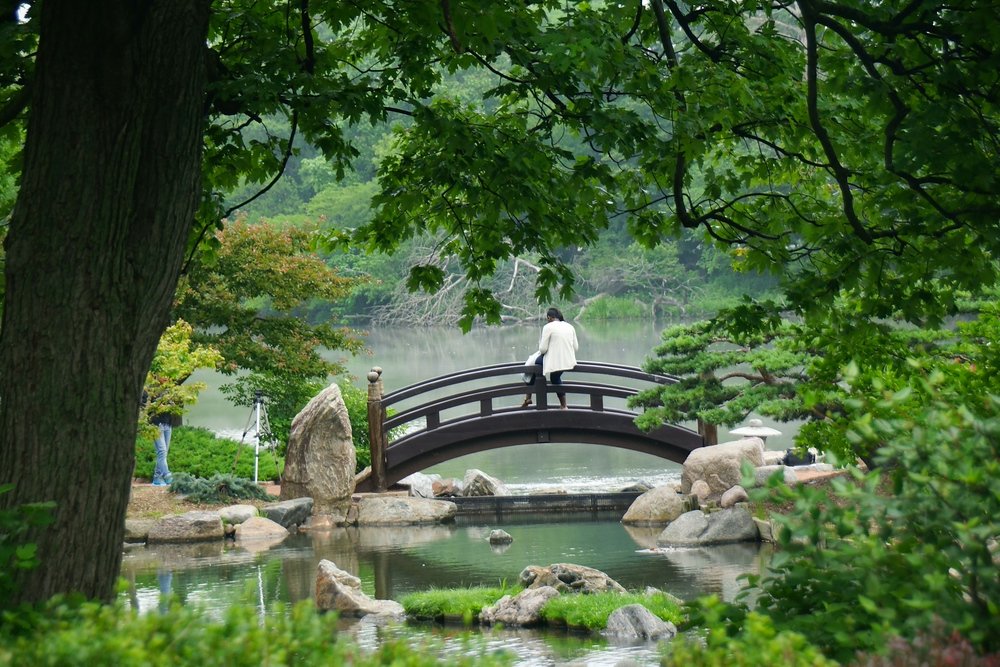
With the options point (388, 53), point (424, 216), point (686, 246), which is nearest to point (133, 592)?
point (424, 216)

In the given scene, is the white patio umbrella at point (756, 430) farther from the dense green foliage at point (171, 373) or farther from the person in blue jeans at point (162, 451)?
the person in blue jeans at point (162, 451)

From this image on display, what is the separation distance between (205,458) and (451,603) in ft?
27.1

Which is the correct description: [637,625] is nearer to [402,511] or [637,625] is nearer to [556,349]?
[402,511]

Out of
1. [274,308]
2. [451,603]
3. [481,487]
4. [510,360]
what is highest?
[510,360]

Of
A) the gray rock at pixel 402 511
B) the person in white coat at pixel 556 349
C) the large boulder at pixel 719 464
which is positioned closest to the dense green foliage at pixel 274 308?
the gray rock at pixel 402 511

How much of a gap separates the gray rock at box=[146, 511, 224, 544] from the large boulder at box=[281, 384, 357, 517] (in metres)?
1.59

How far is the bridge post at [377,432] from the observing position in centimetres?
1606

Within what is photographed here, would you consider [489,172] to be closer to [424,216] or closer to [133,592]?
[424,216]

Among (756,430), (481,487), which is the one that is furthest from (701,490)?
(481,487)

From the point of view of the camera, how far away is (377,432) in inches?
632

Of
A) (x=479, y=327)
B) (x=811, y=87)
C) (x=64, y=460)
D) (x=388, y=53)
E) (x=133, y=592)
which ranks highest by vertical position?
(x=479, y=327)

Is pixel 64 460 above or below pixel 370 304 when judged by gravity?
below

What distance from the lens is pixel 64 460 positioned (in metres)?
4.14

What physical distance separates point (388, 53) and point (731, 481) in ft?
Result: 27.7
